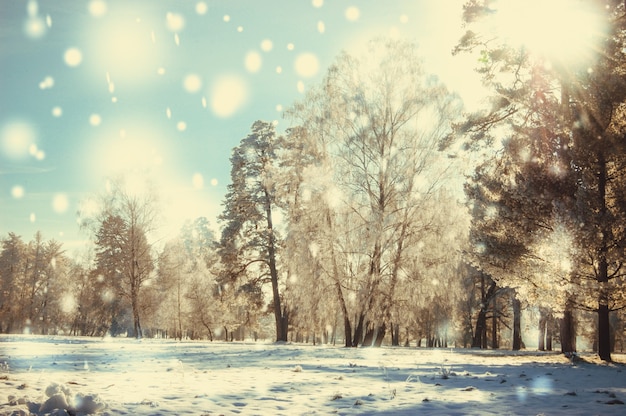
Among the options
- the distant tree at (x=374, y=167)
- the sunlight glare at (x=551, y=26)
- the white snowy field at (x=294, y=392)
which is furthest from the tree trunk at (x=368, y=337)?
the sunlight glare at (x=551, y=26)

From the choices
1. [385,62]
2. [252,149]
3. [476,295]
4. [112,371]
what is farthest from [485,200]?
[476,295]

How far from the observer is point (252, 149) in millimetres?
29578

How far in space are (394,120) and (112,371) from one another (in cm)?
1538

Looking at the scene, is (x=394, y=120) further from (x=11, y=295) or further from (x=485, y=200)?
(x=11, y=295)

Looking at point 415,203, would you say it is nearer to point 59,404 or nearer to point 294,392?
point 294,392

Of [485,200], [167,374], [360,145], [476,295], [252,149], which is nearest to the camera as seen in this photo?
[167,374]

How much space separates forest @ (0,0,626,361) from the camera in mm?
11320

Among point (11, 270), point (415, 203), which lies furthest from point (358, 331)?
point (11, 270)

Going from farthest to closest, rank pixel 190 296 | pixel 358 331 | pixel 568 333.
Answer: pixel 190 296, pixel 358 331, pixel 568 333

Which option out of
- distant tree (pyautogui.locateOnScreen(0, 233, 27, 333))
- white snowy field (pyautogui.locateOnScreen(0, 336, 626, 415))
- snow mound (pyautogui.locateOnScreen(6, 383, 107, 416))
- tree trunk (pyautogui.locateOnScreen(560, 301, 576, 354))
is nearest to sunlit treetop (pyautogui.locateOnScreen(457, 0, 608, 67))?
white snowy field (pyautogui.locateOnScreen(0, 336, 626, 415))

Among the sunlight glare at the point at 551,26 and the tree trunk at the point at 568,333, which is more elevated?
the sunlight glare at the point at 551,26

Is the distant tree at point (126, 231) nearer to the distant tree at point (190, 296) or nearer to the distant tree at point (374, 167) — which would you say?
the distant tree at point (190, 296)

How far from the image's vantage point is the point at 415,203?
734 inches

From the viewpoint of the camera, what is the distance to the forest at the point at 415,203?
11.3 metres
